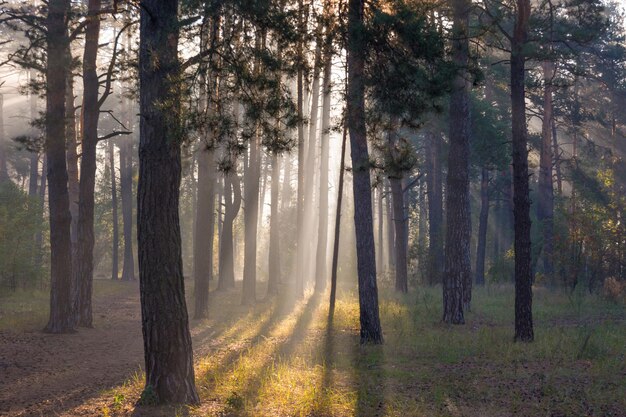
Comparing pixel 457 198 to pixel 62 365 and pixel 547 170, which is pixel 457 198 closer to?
pixel 62 365

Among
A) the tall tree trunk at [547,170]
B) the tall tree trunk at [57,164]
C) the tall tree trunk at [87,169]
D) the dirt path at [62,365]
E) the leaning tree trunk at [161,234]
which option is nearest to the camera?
the leaning tree trunk at [161,234]

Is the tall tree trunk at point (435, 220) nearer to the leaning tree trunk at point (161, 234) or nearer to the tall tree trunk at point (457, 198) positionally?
the tall tree trunk at point (457, 198)

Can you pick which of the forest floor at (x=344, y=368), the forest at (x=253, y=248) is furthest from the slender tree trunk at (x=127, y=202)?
the forest floor at (x=344, y=368)

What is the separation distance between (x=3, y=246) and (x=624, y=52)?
2962cm

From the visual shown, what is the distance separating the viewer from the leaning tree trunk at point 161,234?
8.56 m

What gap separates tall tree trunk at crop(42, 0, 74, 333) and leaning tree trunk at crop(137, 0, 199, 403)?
717 cm

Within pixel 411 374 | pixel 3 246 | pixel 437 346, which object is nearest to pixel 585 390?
pixel 411 374

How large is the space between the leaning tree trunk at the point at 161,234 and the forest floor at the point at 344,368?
53cm

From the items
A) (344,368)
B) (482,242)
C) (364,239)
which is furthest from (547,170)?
(344,368)

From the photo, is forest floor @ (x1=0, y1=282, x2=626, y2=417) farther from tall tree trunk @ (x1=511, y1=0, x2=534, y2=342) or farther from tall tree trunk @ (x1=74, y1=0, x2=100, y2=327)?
tall tree trunk @ (x1=74, y1=0, x2=100, y2=327)

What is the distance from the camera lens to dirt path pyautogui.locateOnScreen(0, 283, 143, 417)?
9.34 metres

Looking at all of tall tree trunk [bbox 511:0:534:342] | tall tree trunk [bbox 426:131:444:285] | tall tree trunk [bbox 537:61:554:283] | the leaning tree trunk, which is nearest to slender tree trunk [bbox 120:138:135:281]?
tall tree trunk [bbox 426:131:444:285]

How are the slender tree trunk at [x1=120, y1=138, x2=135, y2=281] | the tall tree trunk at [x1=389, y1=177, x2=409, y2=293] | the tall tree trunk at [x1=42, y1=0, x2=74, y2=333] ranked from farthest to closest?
the slender tree trunk at [x1=120, y1=138, x2=135, y2=281] → the tall tree trunk at [x1=389, y1=177, x2=409, y2=293] → the tall tree trunk at [x1=42, y1=0, x2=74, y2=333]

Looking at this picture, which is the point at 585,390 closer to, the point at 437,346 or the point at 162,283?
the point at 437,346
